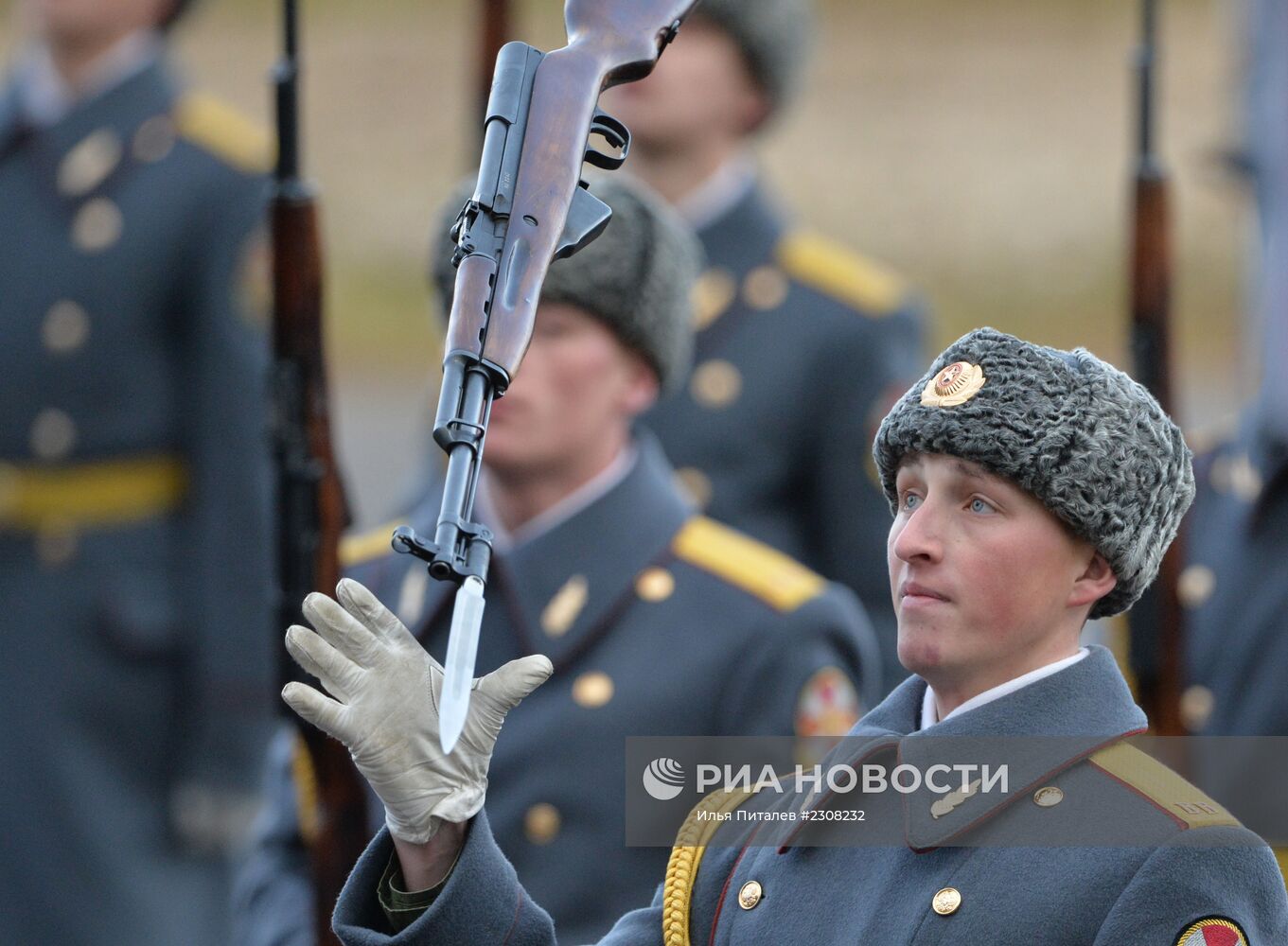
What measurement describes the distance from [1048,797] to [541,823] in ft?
5.59

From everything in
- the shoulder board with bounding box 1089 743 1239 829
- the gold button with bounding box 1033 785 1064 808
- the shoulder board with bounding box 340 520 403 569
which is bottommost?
the shoulder board with bounding box 340 520 403 569

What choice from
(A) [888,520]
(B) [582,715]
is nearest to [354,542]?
(B) [582,715]

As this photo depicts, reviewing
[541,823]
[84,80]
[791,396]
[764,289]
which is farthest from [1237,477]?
[84,80]

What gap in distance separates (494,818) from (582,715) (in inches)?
8.6

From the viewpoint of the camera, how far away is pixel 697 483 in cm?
675

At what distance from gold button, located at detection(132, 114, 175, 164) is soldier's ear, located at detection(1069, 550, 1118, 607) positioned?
4.57 metres

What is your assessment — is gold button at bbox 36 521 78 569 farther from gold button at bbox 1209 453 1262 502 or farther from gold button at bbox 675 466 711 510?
gold button at bbox 1209 453 1262 502

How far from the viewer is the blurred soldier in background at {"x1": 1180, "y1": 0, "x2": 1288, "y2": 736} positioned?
5.99 metres

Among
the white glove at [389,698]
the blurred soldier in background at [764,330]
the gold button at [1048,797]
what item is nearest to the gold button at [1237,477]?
the blurred soldier in background at [764,330]

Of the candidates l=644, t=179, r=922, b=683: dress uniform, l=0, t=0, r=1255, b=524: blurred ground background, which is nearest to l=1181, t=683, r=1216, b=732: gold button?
l=644, t=179, r=922, b=683: dress uniform

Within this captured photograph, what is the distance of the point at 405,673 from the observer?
3.13 meters

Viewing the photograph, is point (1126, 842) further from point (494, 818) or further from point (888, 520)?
point (888, 520)

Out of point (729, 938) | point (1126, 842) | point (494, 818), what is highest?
point (1126, 842)

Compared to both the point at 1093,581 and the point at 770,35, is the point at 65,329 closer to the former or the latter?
the point at 770,35
